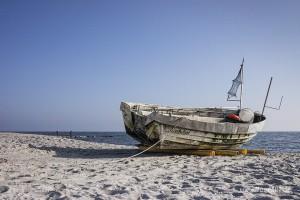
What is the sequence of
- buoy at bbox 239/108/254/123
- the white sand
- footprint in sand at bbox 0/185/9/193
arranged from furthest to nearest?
buoy at bbox 239/108/254/123 < footprint in sand at bbox 0/185/9/193 < the white sand

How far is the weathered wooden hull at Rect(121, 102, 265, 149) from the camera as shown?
1105cm

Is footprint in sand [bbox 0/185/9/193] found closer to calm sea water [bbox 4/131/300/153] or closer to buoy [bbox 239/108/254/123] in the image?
buoy [bbox 239/108/254/123]

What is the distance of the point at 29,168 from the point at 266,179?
5462mm

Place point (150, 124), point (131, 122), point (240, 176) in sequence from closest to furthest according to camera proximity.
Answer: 1. point (240, 176)
2. point (150, 124)
3. point (131, 122)

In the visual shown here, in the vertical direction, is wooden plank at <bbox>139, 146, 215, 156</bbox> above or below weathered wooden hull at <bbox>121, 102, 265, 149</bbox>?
below

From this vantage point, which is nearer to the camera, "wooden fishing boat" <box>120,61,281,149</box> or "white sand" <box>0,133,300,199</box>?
"white sand" <box>0,133,300,199</box>

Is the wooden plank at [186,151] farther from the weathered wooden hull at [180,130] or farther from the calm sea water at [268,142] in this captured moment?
the calm sea water at [268,142]

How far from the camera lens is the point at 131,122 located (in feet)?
40.1

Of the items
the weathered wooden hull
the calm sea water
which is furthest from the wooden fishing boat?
the calm sea water

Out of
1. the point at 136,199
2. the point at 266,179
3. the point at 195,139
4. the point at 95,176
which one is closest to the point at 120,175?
the point at 95,176

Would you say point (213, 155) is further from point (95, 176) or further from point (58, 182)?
point (58, 182)

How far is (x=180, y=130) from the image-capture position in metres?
11.2

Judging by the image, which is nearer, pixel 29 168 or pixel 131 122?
pixel 29 168

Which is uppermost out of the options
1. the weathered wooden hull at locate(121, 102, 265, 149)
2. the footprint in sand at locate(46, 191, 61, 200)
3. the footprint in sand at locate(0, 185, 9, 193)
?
the weathered wooden hull at locate(121, 102, 265, 149)
